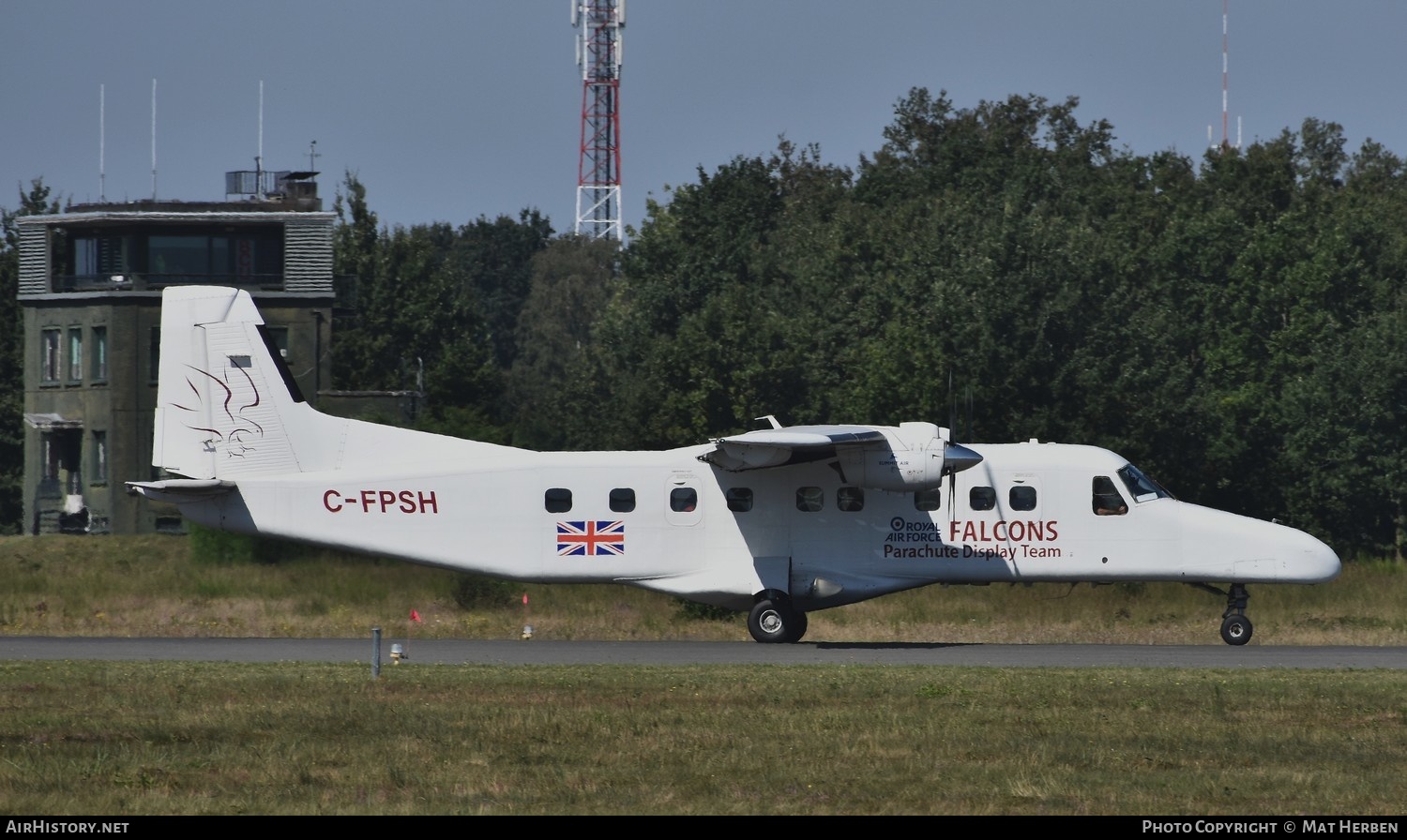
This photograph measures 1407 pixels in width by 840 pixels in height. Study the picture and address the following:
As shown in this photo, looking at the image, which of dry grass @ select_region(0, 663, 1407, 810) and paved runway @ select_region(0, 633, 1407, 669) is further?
paved runway @ select_region(0, 633, 1407, 669)

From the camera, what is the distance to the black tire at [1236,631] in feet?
75.5

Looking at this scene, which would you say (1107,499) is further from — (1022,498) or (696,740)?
(696,740)

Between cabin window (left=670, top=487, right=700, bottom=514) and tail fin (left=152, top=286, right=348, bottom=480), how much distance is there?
15.3 feet

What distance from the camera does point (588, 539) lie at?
76.0 feet

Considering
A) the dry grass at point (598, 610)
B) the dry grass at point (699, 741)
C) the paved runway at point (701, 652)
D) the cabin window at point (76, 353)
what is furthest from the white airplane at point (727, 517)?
the cabin window at point (76, 353)

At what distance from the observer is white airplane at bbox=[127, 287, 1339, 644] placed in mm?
22766

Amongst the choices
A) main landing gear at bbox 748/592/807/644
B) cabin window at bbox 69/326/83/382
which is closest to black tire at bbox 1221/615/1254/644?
main landing gear at bbox 748/592/807/644

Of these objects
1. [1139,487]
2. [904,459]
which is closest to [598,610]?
[904,459]

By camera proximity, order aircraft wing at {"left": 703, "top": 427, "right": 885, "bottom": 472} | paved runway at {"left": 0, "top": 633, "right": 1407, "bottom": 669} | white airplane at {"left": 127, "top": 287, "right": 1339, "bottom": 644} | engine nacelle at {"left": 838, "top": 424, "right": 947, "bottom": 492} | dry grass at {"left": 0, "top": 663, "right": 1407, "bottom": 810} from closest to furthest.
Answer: dry grass at {"left": 0, "top": 663, "right": 1407, "bottom": 810}
paved runway at {"left": 0, "top": 633, "right": 1407, "bottom": 669}
aircraft wing at {"left": 703, "top": 427, "right": 885, "bottom": 472}
engine nacelle at {"left": 838, "top": 424, "right": 947, "bottom": 492}
white airplane at {"left": 127, "top": 287, "right": 1339, "bottom": 644}

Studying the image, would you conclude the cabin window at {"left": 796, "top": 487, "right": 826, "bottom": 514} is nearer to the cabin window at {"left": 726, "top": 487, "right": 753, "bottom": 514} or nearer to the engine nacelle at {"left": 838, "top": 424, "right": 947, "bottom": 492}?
the cabin window at {"left": 726, "top": 487, "right": 753, "bottom": 514}

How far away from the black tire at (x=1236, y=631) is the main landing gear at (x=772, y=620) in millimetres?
5705

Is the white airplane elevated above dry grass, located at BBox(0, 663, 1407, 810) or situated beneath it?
elevated above

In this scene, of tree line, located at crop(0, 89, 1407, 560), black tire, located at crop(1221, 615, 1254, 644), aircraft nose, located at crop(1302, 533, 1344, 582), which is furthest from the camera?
tree line, located at crop(0, 89, 1407, 560)

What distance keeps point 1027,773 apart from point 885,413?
27.8 meters
